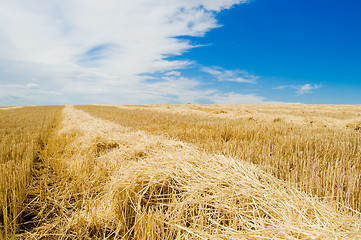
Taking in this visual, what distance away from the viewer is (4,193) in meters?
2.07

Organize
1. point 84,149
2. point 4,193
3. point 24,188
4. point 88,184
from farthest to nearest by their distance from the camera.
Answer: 1. point 84,149
2. point 88,184
3. point 24,188
4. point 4,193

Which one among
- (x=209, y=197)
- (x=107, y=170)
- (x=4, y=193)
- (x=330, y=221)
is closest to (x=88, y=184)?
(x=107, y=170)

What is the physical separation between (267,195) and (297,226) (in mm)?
373

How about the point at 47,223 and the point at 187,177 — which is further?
the point at 187,177

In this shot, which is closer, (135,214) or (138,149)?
(135,214)

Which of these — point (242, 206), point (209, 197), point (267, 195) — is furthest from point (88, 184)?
point (267, 195)

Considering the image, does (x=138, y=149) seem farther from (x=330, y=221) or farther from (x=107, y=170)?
(x=330, y=221)

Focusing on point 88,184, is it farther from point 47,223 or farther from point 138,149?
point 138,149

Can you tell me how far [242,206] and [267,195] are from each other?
0.24 meters

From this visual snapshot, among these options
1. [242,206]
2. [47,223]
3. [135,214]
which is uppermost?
[242,206]

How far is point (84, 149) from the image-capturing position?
3.65m

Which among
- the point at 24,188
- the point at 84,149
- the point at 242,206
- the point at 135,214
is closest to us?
the point at 242,206

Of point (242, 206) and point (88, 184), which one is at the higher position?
point (242, 206)

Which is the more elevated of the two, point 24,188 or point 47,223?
point 24,188
